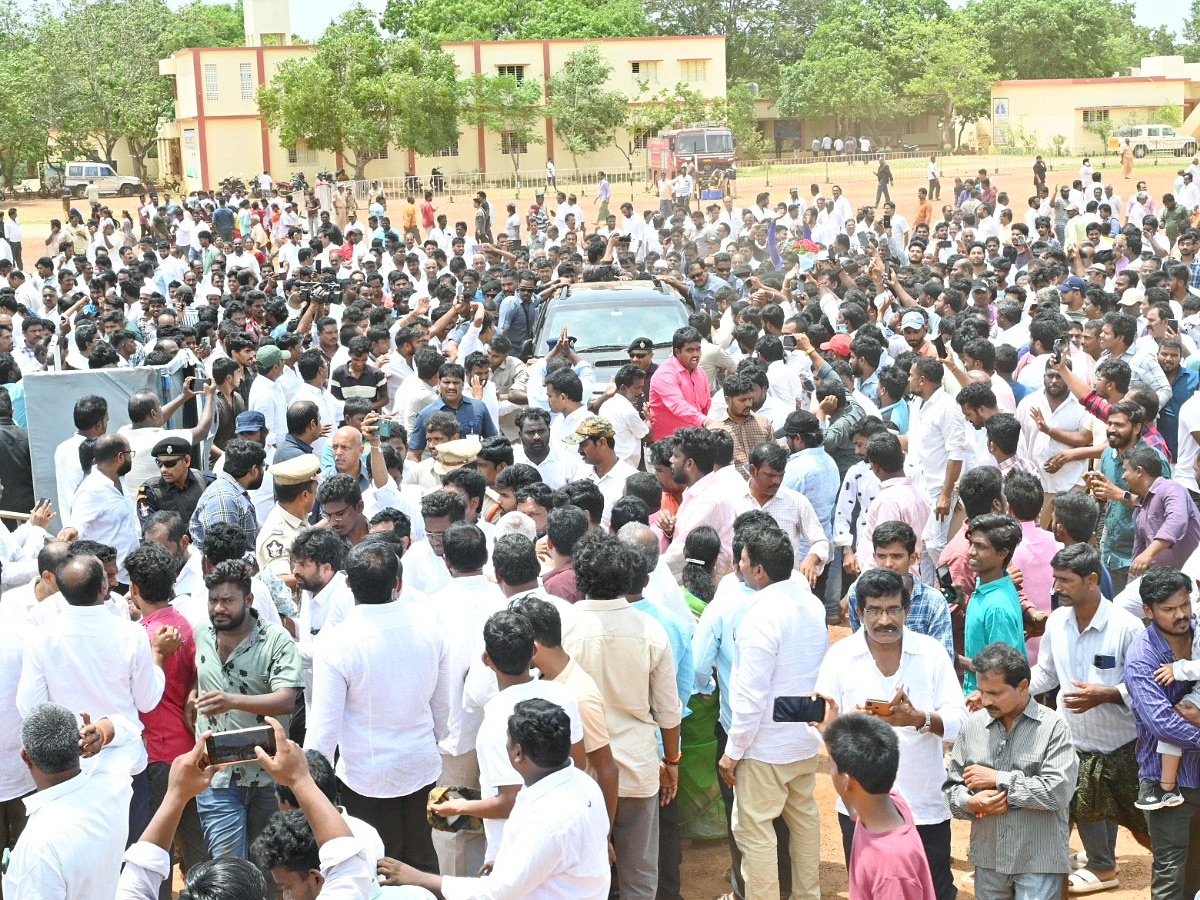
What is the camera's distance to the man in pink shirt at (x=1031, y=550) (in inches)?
250

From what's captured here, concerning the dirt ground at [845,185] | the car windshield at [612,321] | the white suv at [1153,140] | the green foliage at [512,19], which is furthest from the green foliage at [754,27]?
the car windshield at [612,321]

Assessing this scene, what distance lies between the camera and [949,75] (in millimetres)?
61031

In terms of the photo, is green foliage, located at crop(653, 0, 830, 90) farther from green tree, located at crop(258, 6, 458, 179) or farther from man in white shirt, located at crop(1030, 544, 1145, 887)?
man in white shirt, located at crop(1030, 544, 1145, 887)

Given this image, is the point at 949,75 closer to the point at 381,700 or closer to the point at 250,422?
the point at 250,422

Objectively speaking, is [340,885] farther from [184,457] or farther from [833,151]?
[833,151]

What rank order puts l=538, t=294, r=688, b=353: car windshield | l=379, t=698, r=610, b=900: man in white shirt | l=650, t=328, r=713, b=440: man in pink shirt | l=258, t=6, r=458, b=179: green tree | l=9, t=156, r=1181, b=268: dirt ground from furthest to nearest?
l=258, t=6, r=458, b=179: green tree
l=9, t=156, r=1181, b=268: dirt ground
l=538, t=294, r=688, b=353: car windshield
l=650, t=328, r=713, b=440: man in pink shirt
l=379, t=698, r=610, b=900: man in white shirt

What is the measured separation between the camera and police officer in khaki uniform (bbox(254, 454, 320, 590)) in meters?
6.71

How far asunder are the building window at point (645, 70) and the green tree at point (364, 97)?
28.2 ft

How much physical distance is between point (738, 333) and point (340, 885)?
25.4 ft

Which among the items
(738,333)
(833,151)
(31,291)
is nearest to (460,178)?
(833,151)

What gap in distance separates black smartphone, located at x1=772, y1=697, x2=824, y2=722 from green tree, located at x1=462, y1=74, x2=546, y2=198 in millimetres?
51282

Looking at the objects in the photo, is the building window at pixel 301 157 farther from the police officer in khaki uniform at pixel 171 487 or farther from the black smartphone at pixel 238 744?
the black smartphone at pixel 238 744

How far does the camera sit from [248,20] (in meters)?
67.4

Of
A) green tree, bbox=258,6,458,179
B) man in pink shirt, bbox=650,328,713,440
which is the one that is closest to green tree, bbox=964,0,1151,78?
green tree, bbox=258,6,458,179
